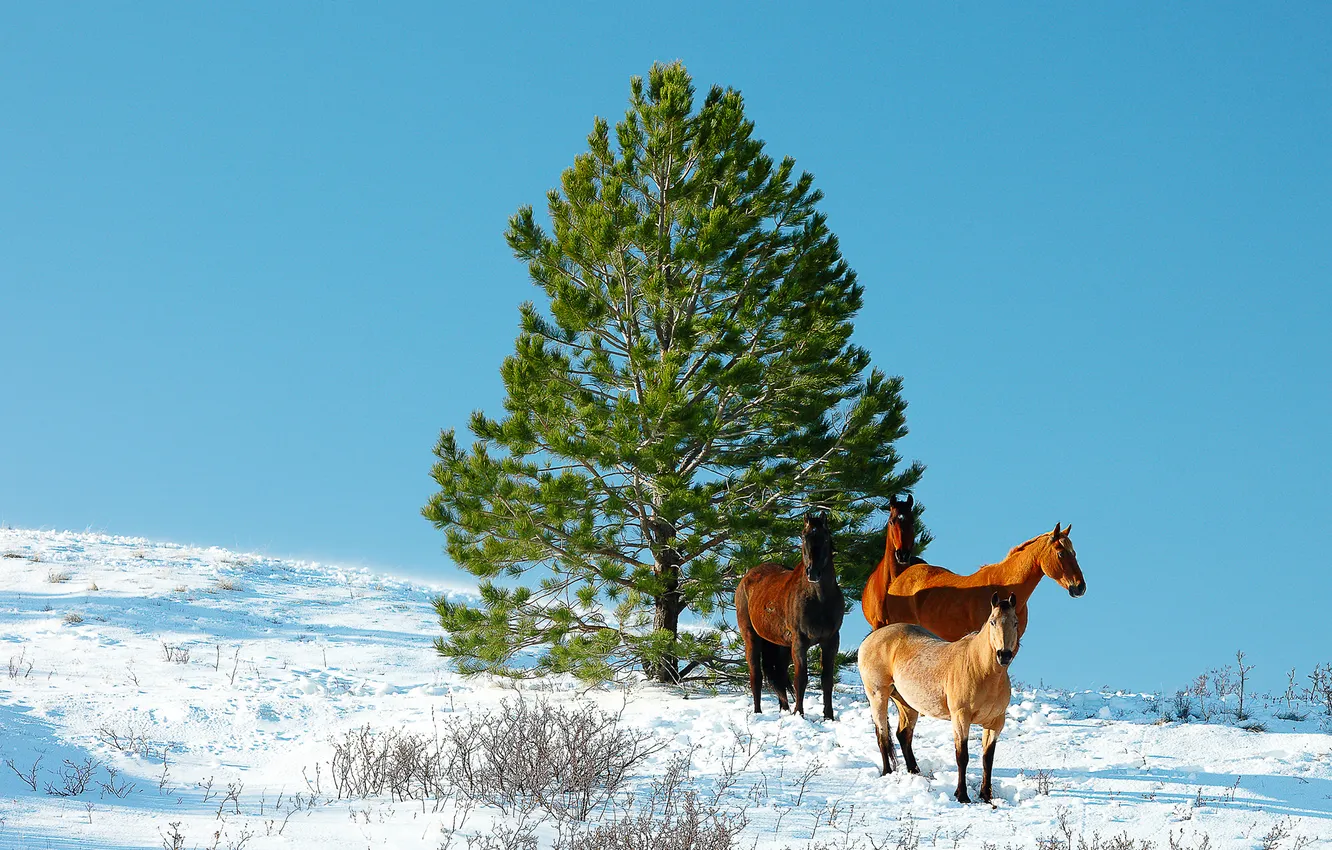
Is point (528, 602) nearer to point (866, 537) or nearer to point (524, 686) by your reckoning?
point (524, 686)

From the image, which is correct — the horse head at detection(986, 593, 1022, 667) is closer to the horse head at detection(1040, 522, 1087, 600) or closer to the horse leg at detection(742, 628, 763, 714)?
the horse head at detection(1040, 522, 1087, 600)

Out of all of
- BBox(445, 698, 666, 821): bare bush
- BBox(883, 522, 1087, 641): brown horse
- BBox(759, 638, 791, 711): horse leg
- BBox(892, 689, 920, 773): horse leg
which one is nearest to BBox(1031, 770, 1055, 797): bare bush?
BBox(892, 689, 920, 773): horse leg

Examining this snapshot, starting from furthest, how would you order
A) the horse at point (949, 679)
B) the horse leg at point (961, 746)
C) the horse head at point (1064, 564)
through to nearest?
the horse head at point (1064, 564), the horse leg at point (961, 746), the horse at point (949, 679)

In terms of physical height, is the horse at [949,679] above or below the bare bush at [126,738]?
above

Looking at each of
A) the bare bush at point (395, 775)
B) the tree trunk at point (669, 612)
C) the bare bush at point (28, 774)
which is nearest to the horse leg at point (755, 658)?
the tree trunk at point (669, 612)

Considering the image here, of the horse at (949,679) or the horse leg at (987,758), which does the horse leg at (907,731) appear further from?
the horse leg at (987,758)

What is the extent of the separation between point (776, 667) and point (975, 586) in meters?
2.62

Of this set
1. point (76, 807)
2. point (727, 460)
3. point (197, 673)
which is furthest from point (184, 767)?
point (727, 460)

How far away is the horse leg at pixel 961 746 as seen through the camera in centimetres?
816

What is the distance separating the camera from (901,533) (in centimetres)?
1162

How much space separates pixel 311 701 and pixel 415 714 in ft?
4.67

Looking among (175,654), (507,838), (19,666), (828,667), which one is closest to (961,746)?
(828,667)

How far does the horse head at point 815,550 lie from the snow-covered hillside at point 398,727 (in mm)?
1522

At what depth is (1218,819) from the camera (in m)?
8.18
